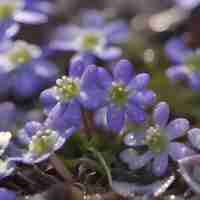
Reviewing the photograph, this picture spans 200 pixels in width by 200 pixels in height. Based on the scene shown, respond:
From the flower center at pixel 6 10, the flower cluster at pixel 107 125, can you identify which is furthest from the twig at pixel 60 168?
the flower center at pixel 6 10

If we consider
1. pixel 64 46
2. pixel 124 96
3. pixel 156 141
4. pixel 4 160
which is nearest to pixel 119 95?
pixel 124 96

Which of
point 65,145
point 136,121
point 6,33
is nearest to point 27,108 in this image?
point 6,33

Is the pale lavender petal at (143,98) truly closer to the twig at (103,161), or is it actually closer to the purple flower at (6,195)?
the twig at (103,161)

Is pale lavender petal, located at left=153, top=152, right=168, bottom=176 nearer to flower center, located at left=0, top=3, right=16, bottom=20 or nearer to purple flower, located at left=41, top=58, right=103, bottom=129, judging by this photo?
purple flower, located at left=41, top=58, right=103, bottom=129

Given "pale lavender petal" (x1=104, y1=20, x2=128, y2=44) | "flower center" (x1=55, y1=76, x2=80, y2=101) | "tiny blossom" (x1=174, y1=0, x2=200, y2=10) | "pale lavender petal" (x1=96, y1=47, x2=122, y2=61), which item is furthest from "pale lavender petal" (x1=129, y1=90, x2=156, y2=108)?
"tiny blossom" (x1=174, y1=0, x2=200, y2=10)

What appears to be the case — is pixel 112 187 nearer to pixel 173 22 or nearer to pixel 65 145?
pixel 65 145

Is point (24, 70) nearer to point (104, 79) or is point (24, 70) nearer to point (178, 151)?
point (104, 79)
